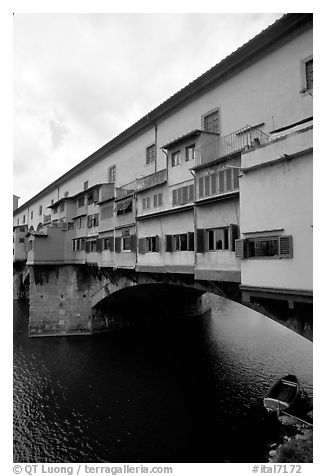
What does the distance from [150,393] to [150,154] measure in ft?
55.0

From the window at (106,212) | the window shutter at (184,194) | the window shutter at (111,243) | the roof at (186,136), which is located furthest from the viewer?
the window at (106,212)

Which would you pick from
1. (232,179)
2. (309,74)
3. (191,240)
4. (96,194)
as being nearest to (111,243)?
(96,194)

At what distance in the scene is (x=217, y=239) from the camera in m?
15.7

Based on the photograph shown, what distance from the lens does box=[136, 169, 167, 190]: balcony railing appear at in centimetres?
2004

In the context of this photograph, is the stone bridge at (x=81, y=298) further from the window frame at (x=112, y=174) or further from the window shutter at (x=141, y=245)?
the window frame at (x=112, y=174)

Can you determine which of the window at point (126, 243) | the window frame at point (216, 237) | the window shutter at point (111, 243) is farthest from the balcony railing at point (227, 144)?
the window shutter at point (111, 243)

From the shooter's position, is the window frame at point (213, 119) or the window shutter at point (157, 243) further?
the window shutter at point (157, 243)

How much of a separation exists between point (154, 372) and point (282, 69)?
20.8 m

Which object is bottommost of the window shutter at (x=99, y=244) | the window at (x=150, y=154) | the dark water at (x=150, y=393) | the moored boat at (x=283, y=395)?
the dark water at (x=150, y=393)

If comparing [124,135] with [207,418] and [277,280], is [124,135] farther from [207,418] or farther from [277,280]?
[207,418]

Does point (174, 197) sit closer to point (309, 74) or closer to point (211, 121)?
point (211, 121)

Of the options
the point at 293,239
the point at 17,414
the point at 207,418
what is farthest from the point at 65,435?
the point at 293,239

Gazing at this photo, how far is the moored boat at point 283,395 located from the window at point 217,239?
8.53 metres

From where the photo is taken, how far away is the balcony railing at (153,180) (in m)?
20.0
